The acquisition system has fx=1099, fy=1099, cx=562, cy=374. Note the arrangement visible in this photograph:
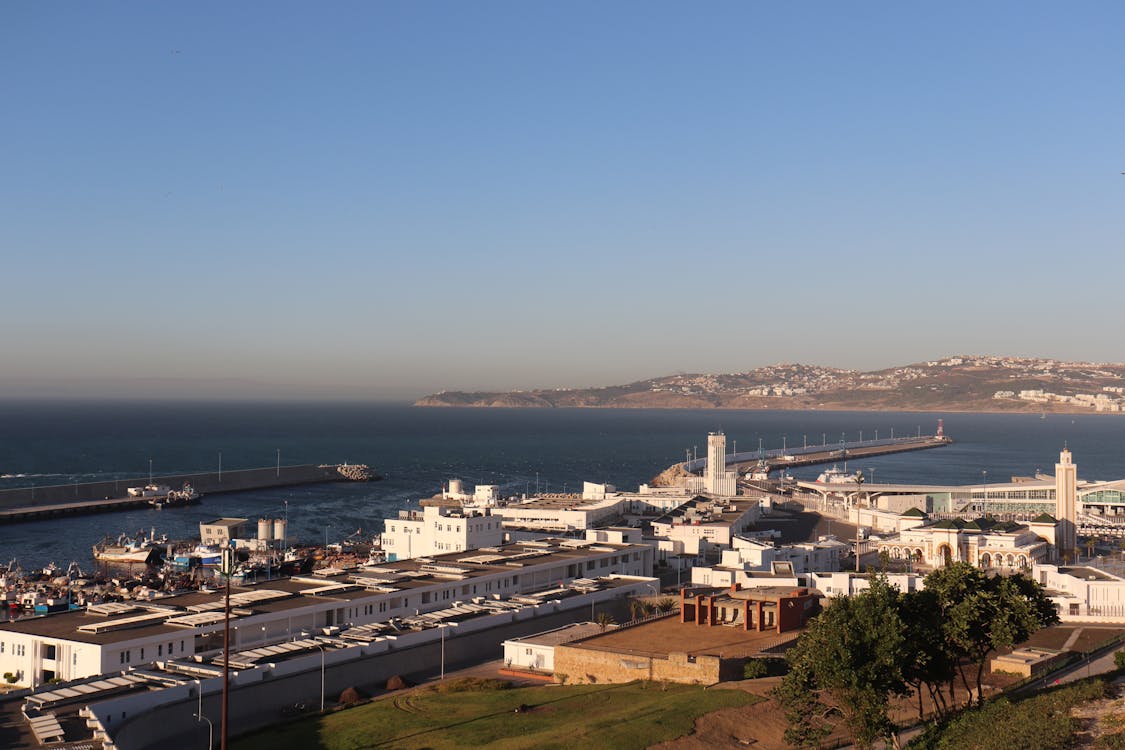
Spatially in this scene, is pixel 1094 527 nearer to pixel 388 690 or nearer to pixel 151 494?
pixel 388 690

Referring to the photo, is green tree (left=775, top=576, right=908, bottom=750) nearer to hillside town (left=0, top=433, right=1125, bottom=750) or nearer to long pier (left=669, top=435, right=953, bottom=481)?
hillside town (left=0, top=433, right=1125, bottom=750)

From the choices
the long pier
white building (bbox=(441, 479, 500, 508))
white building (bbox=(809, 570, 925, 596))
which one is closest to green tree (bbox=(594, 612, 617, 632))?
white building (bbox=(809, 570, 925, 596))

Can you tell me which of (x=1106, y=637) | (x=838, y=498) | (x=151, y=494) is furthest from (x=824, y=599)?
(x=151, y=494)

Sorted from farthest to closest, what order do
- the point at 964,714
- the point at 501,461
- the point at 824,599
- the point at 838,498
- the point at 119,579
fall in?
the point at 501,461 → the point at 838,498 → the point at 119,579 → the point at 824,599 → the point at 964,714

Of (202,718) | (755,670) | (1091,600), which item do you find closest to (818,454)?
(1091,600)

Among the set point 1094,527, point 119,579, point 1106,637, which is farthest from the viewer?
point 1094,527
